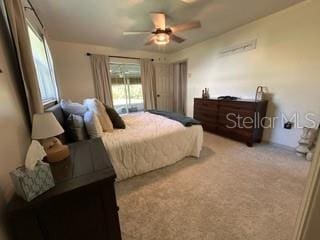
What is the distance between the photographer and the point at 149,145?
2.11m

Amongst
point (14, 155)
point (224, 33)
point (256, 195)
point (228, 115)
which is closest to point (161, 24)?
point (224, 33)

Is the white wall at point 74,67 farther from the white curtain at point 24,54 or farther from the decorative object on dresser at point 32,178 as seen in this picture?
the decorative object on dresser at point 32,178

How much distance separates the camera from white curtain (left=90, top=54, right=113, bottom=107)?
13.9 ft

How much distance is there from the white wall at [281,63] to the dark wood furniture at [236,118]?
12.8 inches

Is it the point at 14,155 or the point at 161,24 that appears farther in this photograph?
the point at 161,24

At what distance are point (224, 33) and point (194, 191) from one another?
3.62 metres

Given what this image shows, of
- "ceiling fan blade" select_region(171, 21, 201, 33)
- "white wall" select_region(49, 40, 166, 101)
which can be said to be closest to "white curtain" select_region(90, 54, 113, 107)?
"white wall" select_region(49, 40, 166, 101)

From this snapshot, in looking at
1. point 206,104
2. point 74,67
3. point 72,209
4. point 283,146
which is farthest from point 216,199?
point 74,67

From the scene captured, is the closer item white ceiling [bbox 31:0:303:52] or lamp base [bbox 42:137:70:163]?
lamp base [bbox 42:137:70:163]

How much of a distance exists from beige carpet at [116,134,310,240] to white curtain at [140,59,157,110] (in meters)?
3.19

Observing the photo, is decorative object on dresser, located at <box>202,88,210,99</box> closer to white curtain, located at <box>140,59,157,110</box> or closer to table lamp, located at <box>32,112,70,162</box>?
white curtain, located at <box>140,59,157,110</box>

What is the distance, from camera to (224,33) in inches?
141

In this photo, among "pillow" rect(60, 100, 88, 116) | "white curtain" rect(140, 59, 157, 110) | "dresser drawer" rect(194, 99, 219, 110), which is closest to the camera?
"pillow" rect(60, 100, 88, 116)

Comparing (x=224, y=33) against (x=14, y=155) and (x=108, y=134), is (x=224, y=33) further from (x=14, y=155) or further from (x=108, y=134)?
(x=14, y=155)
